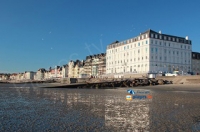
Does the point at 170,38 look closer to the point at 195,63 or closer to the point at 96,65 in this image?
the point at 195,63

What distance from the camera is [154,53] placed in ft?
326

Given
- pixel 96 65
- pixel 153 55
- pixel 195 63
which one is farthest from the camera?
pixel 96 65

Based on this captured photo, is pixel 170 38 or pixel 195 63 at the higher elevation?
pixel 170 38

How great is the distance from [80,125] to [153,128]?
9.54 ft

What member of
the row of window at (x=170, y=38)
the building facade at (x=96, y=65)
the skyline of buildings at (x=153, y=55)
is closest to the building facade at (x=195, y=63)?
the skyline of buildings at (x=153, y=55)

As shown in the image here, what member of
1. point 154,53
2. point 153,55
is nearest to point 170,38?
point 154,53

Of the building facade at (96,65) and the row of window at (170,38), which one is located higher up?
the row of window at (170,38)

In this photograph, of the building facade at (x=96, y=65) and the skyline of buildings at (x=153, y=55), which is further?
the building facade at (x=96, y=65)

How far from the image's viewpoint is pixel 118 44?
121 meters

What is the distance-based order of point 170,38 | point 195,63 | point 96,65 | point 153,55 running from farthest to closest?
1. point 96,65
2. point 195,63
3. point 170,38
4. point 153,55

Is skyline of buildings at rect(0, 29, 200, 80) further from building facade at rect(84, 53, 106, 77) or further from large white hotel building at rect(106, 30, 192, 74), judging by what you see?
building facade at rect(84, 53, 106, 77)

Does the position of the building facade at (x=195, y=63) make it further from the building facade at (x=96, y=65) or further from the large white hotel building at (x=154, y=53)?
the building facade at (x=96, y=65)

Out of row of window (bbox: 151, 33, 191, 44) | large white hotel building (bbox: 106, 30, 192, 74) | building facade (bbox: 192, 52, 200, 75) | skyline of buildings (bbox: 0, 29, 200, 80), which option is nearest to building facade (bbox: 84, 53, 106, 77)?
skyline of buildings (bbox: 0, 29, 200, 80)

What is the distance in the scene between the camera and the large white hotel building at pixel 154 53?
98562 mm
